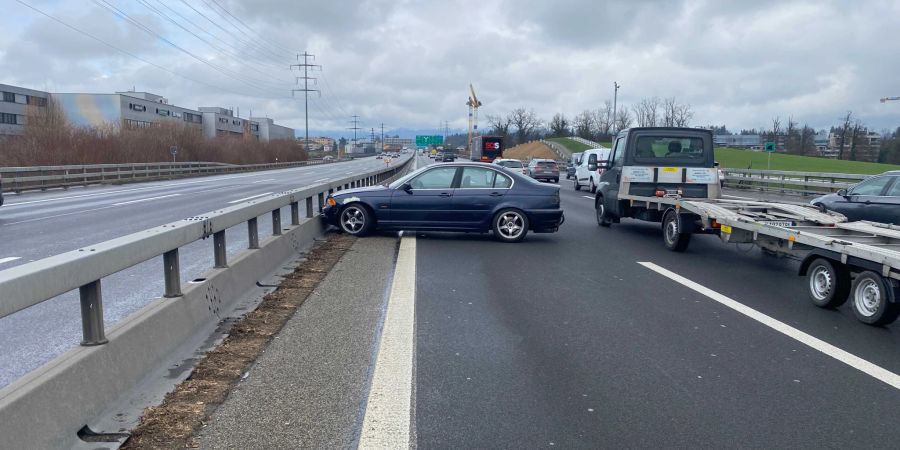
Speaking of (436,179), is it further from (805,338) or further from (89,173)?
(89,173)

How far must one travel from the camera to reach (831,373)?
550 cm

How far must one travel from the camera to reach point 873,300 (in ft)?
23.1

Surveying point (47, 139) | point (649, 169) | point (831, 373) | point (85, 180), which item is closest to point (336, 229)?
point (649, 169)

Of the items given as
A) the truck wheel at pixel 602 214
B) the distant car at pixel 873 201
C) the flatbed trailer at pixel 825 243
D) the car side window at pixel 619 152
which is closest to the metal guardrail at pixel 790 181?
the truck wheel at pixel 602 214

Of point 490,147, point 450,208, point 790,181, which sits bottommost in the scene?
point 790,181

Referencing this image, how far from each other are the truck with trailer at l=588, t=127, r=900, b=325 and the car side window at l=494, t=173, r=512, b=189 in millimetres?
2513

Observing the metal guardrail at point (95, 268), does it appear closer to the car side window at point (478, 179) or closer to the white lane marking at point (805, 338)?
the white lane marking at point (805, 338)

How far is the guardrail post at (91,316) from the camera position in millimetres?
4203

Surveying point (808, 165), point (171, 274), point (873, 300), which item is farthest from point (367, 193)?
point (808, 165)

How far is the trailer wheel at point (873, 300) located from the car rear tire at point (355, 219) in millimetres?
8340

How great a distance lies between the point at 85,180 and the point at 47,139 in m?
9.46

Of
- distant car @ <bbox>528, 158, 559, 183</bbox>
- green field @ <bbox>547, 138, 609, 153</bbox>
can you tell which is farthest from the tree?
distant car @ <bbox>528, 158, 559, 183</bbox>

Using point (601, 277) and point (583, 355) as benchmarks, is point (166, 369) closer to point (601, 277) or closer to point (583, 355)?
point (583, 355)

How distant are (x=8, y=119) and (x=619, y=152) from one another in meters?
84.5
